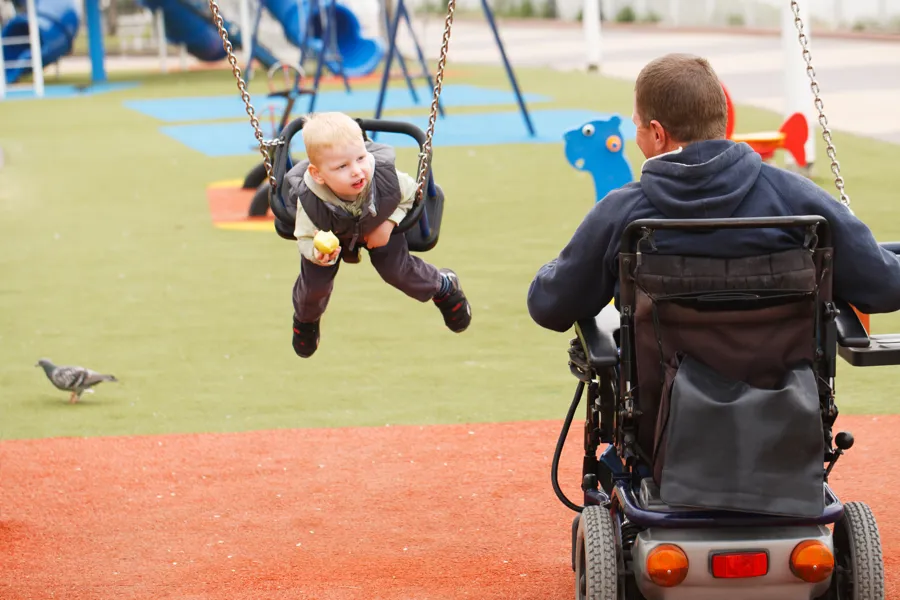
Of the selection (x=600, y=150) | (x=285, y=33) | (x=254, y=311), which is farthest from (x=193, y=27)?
(x=600, y=150)

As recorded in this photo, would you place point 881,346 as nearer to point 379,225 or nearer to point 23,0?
point 379,225

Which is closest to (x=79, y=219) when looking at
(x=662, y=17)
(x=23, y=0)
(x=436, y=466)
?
(x=436, y=466)

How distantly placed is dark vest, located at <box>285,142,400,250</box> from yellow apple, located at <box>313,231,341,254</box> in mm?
163

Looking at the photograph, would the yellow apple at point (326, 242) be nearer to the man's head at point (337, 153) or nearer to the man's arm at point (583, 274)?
the man's head at point (337, 153)

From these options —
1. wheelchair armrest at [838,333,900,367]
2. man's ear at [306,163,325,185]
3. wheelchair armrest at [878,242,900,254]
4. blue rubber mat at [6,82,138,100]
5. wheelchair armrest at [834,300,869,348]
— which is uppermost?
wheelchair armrest at [878,242,900,254]

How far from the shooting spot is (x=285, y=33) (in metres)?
27.5

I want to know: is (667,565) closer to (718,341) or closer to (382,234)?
(718,341)

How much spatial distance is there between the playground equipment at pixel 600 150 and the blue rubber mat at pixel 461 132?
7.46 m

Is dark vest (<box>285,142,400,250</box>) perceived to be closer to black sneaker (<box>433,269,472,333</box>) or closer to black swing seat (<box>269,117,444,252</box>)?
black swing seat (<box>269,117,444,252</box>)

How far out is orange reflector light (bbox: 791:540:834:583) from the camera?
9.34 feet

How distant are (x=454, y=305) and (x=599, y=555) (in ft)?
6.48

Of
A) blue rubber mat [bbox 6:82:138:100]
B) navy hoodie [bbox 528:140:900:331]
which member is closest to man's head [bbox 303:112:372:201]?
navy hoodie [bbox 528:140:900:331]

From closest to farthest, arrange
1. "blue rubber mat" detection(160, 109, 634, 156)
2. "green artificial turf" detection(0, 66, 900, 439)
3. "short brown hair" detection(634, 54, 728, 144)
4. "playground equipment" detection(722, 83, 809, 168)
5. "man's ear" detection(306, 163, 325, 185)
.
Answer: "short brown hair" detection(634, 54, 728, 144) → "man's ear" detection(306, 163, 325, 185) → "green artificial turf" detection(0, 66, 900, 439) → "playground equipment" detection(722, 83, 809, 168) → "blue rubber mat" detection(160, 109, 634, 156)

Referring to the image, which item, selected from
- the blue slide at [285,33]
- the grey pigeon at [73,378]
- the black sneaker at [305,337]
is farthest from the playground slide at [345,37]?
the black sneaker at [305,337]
